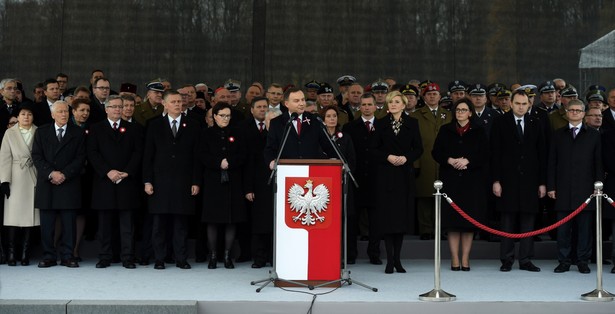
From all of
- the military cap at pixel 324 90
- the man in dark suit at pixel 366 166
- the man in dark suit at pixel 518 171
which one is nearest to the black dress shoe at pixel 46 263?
the man in dark suit at pixel 366 166

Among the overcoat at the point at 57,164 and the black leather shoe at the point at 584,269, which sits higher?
the overcoat at the point at 57,164

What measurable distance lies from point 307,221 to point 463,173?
6.79 feet

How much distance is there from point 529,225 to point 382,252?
1.61 meters

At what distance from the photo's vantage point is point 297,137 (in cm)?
899

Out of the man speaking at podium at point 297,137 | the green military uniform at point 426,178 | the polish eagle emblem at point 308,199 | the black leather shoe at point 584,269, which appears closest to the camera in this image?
the polish eagle emblem at point 308,199

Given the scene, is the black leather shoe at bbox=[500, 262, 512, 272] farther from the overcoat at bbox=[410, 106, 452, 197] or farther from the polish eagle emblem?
the polish eagle emblem

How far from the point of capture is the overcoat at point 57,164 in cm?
1001

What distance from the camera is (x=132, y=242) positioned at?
10.2m

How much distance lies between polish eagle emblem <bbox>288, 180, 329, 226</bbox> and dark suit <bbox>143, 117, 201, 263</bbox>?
176 centimetres

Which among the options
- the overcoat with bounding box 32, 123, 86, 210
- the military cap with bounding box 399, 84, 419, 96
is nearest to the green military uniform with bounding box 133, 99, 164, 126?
the overcoat with bounding box 32, 123, 86, 210

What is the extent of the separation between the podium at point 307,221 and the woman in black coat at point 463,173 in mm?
1737

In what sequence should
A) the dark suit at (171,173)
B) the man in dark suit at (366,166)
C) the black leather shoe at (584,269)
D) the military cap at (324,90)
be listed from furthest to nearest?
the military cap at (324,90) → the man in dark suit at (366,166) → the dark suit at (171,173) → the black leather shoe at (584,269)

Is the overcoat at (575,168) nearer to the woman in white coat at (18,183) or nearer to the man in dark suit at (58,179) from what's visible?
the man in dark suit at (58,179)

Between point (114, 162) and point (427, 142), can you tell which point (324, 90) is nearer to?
point (427, 142)
